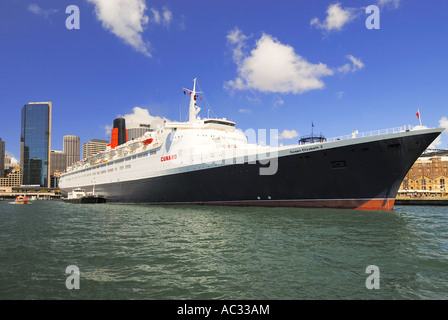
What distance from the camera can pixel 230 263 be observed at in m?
8.74

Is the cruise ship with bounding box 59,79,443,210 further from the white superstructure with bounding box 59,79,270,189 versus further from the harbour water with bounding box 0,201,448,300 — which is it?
the harbour water with bounding box 0,201,448,300

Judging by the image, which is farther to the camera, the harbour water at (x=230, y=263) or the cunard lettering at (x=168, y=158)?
the cunard lettering at (x=168, y=158)

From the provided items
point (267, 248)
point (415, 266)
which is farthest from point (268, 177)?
point (415, 266)

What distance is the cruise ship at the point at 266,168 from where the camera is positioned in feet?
71.4

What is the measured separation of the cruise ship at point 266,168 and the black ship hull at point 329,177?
72mm

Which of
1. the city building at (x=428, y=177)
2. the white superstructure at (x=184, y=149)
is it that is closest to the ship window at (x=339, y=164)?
the white superstructure at (x=184, y=149)

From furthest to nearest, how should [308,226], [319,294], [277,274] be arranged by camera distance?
[308,226], [277,274], [319,294]

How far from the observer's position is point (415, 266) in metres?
8.39

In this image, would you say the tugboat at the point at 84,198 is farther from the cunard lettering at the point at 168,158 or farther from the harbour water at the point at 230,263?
the harbour water at the point at 230,263

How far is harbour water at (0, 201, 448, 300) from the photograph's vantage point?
6531 mm

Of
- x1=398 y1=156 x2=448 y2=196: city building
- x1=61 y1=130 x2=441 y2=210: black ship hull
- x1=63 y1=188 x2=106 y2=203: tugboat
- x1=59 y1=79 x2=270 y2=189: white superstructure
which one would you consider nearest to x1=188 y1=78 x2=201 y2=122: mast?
x1=59 y1=79 x2=270 y2=189: white superstructure

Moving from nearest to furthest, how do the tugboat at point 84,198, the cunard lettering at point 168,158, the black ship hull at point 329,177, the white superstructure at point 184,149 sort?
the black ship hull at point 329,177 < the white superstructure at point 184,149 < the cunard lettering at point 168,158 < the tugboat at point 84,198

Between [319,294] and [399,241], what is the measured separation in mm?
7738
